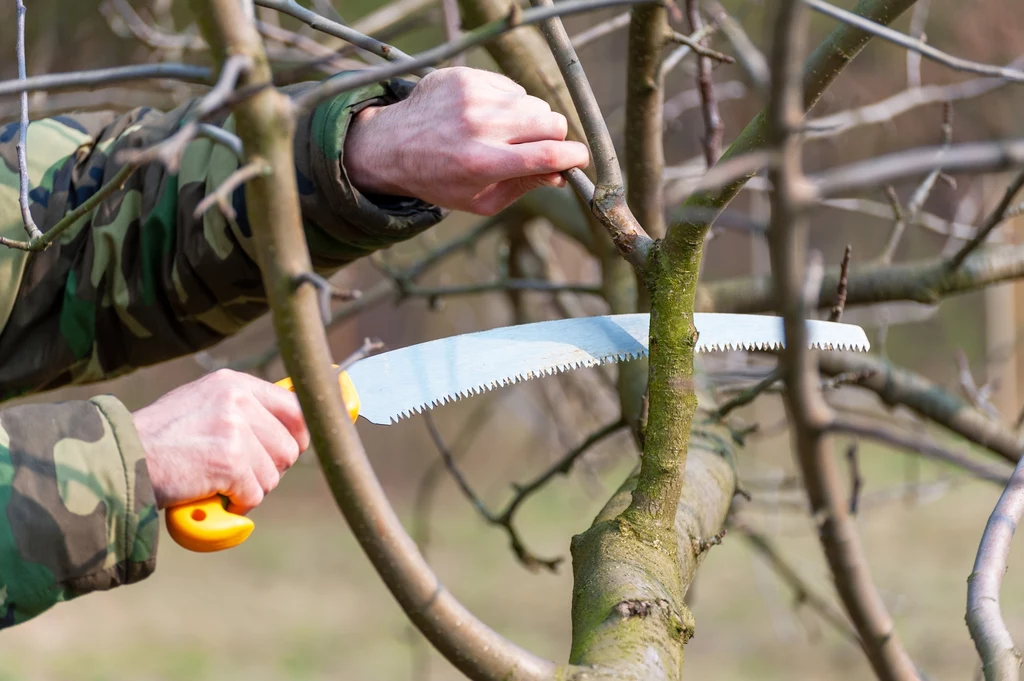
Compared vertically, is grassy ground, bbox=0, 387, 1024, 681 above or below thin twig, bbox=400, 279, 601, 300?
above

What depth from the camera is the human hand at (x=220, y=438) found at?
0.84m

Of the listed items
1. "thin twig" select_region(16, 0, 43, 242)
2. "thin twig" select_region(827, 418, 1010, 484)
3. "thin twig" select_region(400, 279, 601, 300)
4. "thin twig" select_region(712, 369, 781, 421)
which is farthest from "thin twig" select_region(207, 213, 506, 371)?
"thin twig" select_region(827, 418, 1010, 484)

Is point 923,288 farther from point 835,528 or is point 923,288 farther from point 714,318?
point 835,528

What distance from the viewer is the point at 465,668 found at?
2.02ft

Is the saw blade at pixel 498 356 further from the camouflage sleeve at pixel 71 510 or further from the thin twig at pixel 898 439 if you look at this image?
the thin twig at pixel 898 439

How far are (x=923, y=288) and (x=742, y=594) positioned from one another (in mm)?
3773

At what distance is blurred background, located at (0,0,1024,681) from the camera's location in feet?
12.3

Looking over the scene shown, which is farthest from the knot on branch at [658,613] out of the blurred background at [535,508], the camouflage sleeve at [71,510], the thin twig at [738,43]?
the blurred background at [535,508]

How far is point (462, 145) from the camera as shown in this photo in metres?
0.97

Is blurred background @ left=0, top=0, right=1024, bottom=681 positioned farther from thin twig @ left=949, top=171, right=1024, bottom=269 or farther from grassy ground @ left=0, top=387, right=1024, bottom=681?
thin twig @ left=949, top=171, right=1024, bottom=269

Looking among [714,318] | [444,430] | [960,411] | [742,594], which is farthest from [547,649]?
[714,318]

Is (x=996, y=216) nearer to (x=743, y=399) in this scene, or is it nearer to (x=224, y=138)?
(x=743, y=399)

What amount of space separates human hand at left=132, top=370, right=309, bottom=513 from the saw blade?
0.11 m

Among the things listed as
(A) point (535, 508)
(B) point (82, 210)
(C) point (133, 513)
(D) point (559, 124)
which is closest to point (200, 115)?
(B) point (82, 210)
